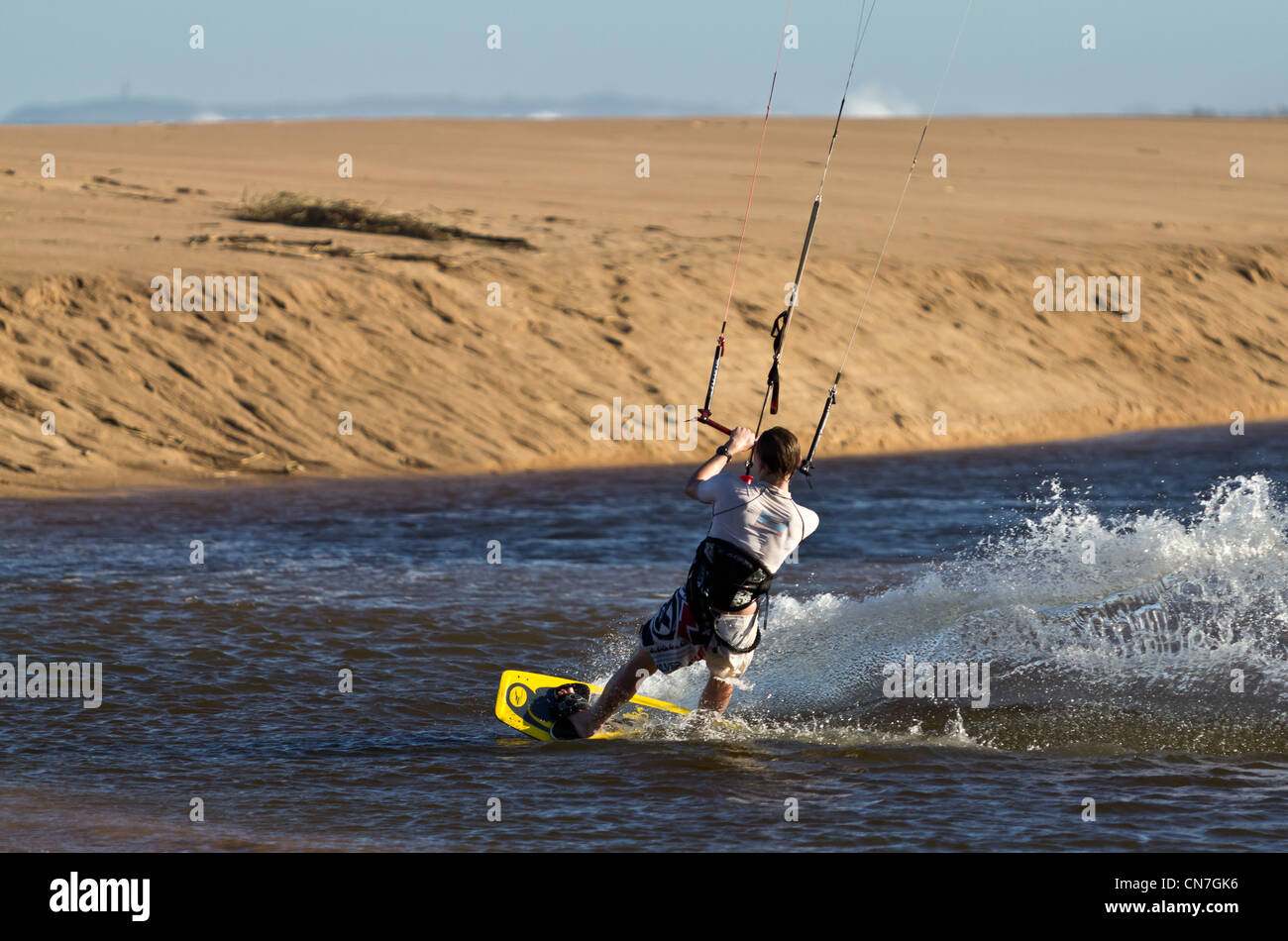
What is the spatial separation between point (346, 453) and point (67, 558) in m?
4.02

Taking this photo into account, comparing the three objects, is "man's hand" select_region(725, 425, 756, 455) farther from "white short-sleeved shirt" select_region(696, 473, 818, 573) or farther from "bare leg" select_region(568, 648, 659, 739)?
"bare leg" select_region(568, 648, 659, 739)

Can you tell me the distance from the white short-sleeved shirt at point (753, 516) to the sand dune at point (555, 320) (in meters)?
8.18

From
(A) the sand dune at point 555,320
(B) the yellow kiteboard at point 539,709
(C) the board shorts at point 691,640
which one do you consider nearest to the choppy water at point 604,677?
(B) the yellow kiteboard at point 539,709

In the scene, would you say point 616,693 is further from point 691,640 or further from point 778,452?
point 778,452

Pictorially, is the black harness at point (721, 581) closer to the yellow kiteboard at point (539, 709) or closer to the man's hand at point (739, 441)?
the man's hand at point (739, 441)

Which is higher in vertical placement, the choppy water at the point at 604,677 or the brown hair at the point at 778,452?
the brown hair at the point at 778,452

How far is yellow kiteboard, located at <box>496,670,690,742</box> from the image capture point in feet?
23.2

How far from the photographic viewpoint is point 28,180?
1973 centimetres

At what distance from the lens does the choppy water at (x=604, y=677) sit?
5.88m

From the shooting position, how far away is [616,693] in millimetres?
6812

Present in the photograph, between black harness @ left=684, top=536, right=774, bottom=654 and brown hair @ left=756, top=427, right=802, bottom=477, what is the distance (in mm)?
378

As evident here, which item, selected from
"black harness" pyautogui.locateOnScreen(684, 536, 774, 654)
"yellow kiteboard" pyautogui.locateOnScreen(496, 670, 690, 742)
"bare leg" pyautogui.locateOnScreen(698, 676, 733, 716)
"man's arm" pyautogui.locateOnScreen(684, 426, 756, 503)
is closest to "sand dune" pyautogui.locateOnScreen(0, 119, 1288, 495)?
"yellow kiteboard" pyautogui.locateOnScreen(496, 670, 690, 742)

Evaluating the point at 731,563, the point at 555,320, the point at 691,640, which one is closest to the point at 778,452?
the point at 731,563

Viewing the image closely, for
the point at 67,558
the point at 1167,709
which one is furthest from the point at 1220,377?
Answer: the point at 67,558
